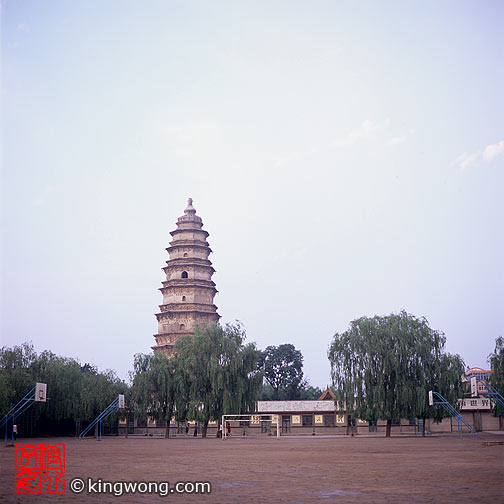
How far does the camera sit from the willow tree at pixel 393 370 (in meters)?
36.1

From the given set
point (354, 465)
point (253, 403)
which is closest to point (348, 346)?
point (253, 403)

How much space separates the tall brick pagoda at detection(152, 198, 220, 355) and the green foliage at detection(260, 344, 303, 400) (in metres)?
28.0

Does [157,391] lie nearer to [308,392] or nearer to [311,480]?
[311,480]

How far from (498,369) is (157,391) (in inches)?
925

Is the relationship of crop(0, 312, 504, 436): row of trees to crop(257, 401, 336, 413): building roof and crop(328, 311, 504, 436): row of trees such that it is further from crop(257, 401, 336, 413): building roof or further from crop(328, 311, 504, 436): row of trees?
crop(257, 401, 336, 413): building roof

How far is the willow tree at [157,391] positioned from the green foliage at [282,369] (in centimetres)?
4152

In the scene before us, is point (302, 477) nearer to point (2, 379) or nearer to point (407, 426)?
point (2, 379)

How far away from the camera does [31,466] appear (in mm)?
13672

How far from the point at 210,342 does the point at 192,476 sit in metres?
30.7

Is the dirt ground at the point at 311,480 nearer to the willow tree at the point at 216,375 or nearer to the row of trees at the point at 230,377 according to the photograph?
the row of trees at the point at 230,377

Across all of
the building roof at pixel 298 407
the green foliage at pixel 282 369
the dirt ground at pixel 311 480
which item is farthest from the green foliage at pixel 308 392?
the dirt ground at pixel 311 480

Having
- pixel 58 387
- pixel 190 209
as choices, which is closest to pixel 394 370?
pixel 58 387

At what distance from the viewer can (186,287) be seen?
190ft

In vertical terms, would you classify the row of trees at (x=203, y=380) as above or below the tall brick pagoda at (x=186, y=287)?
below
